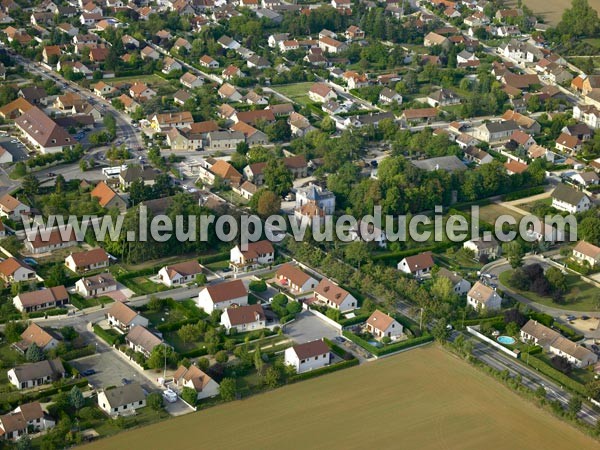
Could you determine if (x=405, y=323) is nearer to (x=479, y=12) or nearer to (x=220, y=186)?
(x=220, y=186)

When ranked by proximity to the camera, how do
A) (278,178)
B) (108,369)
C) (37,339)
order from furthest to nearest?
(278,178) < (37,339) < (108,369)

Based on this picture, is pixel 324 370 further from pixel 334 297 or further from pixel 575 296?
pixel 575 296

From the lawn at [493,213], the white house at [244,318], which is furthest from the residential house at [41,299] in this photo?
the lawn at [493,213]

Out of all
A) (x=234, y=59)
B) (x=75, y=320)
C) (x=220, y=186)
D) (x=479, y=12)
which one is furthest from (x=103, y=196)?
(x=479, y=12)

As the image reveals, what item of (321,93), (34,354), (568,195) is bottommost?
(568,195)

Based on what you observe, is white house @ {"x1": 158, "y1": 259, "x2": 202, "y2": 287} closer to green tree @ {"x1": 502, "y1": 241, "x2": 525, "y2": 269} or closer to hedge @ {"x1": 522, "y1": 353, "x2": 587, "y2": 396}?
green tree @ {"x1": 502, "y1": 241, "x2": 525, "y2": 269}

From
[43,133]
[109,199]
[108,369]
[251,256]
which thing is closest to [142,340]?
[108,369]
